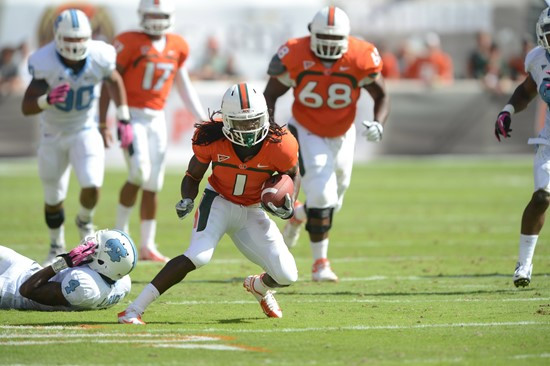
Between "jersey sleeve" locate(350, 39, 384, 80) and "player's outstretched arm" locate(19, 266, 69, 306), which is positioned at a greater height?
"jersey sleeve" locate(350, 39, 384, 80)

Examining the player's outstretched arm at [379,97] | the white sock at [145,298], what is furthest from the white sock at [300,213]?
the white sock at [145,298]

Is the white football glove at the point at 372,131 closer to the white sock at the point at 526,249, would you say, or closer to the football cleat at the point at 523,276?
the white sock at the point at 526,249

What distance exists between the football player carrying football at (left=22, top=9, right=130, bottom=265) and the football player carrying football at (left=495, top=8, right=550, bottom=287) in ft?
10.2

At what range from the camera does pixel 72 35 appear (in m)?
8.16

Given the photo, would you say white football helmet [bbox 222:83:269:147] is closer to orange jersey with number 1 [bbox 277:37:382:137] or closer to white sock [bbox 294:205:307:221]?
orange jersey with number 1 [bbox 277:37:382:137]

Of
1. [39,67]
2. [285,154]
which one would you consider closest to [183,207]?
[285,154]

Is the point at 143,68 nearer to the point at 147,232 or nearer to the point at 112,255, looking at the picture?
the point at 147,232

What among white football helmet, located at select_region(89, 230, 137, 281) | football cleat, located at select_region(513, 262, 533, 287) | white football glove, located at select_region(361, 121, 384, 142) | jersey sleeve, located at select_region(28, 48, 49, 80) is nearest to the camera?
white football helmet, located at select_region(89, 230, 137, 281)

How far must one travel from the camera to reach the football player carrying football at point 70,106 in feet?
26.9

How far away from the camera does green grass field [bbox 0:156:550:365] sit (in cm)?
529

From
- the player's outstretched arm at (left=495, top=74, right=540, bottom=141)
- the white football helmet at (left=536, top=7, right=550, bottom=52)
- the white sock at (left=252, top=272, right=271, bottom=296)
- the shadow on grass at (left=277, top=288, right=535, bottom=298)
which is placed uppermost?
the white football helmet at (left=536, top=7, right=550, bottom=52)

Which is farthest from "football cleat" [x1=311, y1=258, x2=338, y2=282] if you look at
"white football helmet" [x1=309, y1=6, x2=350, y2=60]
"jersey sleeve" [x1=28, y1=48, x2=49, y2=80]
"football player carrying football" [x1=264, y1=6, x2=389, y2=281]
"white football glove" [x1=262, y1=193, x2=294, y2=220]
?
"jersey sleeve" [x1=28, y1=48, x2=49, y2=80]

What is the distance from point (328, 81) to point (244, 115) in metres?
2.34

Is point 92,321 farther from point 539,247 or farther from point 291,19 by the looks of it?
point 291,19
